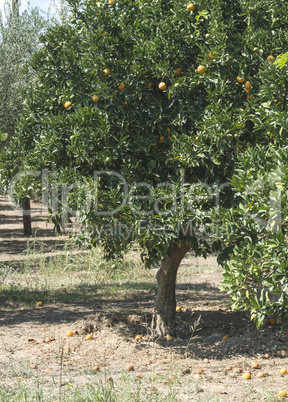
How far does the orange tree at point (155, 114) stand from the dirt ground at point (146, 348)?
1.00 metres

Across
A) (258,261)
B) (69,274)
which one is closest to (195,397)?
(258,261)

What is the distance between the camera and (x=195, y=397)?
3887 millimetres

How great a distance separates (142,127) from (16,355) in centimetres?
281

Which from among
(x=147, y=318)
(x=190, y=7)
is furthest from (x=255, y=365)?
(x=190, y=7)

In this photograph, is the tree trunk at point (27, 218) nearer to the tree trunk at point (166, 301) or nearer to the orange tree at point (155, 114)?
the tree trunk at point (166, 301)

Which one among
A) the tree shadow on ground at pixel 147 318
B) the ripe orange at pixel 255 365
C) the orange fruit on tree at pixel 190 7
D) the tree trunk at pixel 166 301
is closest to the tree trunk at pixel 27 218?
the tree shadow on ground at pixel 147 318

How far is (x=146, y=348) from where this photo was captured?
5215 millimetres

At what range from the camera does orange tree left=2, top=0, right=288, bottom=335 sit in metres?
3.99

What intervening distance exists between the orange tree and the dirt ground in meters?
1.00

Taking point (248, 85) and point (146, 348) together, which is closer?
point (248, 85)

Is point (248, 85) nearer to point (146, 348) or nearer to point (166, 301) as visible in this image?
point (166, 301)

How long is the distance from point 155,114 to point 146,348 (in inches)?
105

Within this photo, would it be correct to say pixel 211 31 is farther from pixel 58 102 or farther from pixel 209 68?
pixel 58 102

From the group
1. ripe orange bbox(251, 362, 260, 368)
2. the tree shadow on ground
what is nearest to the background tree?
the tree shadow on ground
